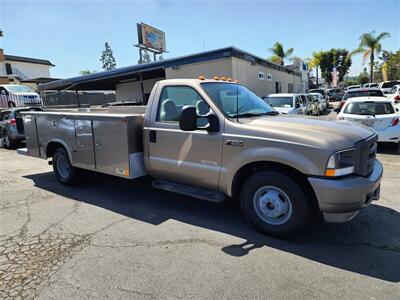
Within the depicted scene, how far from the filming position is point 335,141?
3359 millimetres

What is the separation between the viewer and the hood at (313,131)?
337 centimetres

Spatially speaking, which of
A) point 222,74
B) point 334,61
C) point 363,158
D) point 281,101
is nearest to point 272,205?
point 363,158

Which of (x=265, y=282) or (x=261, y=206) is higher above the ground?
(x=261, y=206)

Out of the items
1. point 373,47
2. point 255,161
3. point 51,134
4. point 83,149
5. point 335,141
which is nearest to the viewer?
point 335,141

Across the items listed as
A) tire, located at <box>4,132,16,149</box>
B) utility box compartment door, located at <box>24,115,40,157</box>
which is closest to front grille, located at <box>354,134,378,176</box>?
utility box compartment door, located at <box>24,115,40,157</box>

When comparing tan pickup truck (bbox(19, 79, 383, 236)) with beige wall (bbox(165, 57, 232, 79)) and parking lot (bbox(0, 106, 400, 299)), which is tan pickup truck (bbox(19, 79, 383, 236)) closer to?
parking lot (bbox(0, 106, 400, 299))

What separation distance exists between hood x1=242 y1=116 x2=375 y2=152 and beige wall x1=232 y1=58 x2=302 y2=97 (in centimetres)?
1038

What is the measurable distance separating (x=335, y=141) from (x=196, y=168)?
1874 mm

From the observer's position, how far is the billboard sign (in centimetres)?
2389

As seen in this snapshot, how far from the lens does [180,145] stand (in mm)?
4461

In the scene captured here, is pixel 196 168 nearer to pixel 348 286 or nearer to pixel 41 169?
pixel 348 286

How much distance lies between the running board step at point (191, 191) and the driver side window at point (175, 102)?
3.28 feet

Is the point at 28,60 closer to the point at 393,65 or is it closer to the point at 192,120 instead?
the point at 192,120

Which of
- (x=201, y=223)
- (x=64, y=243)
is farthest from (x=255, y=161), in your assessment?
(x=64, y=243)
